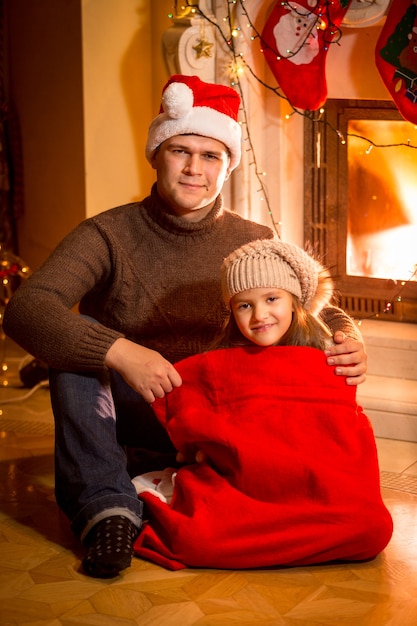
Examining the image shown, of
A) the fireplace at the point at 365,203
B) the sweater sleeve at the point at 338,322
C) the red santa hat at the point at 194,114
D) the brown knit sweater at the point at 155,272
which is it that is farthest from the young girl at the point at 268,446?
the fireplace at the point at 365,203

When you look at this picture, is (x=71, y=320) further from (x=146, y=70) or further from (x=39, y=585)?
(x=146, y=70)

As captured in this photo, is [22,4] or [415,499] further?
[22,4]

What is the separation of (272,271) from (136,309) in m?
0.44

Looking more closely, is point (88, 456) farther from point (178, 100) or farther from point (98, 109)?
point (98, 109)

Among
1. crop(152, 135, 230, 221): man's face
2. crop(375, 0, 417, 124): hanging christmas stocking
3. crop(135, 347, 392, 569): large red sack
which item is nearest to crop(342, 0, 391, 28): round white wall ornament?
crop(375, 0, 417, 124): hanging christmas stocking

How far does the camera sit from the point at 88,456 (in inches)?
80.8

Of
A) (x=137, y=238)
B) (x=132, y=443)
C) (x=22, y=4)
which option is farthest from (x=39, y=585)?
(x=22, y=4)

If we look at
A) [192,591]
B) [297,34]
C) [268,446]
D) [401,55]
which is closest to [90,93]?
[297,34]

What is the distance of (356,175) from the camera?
3.30 m

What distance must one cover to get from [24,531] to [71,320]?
485 millimetres

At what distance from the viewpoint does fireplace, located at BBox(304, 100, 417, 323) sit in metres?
3.21

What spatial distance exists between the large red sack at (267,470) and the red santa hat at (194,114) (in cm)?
53

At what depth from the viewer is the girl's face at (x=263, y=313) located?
6.55ft

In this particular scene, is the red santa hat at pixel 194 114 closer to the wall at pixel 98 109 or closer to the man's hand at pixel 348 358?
the man's hand at pixel 348 358
